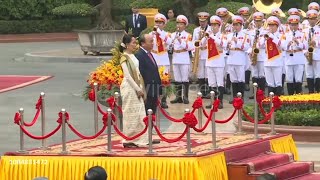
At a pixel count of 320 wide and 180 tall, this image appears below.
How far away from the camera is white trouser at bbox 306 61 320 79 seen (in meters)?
24.4

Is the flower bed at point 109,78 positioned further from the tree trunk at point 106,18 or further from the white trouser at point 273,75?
the tree trunk at point 106,18

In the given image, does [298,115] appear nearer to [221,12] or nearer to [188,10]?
[221,12]

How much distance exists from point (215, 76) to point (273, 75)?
4.06 feet

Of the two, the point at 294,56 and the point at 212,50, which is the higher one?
the point at 212,50

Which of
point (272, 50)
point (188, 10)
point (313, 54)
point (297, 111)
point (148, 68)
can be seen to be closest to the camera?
point (148, 68)

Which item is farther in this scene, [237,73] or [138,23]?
[138,23]

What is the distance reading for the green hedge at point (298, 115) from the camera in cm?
1900

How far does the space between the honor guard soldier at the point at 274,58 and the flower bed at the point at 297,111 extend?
11.7 feet

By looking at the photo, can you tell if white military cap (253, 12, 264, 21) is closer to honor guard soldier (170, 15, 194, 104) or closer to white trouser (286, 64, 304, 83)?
white trouser (286, 64, 304, 83)

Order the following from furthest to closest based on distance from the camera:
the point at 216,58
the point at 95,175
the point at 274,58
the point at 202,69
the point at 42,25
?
1. the point at 42,25
2. the point at 202,69
3. the point at 274,58
4. the point at 216,58
5. the point at 95,175

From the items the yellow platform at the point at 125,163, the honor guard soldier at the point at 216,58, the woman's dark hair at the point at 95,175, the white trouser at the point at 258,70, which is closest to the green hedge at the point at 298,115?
the honor guard soldier at the point at 216,58

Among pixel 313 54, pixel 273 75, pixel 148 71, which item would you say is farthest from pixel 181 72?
pixel 148 71

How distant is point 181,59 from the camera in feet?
78.6

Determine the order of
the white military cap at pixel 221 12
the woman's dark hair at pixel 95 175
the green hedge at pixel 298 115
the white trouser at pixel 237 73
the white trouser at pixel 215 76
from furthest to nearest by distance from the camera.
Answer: the white military cap at pixel 221 12 < the white trouser at pixel 237 73 < the white trouser at pixel 215 76 < the green hedge at pixel 298 115 < the woman's dark hair at pixel 95 175
